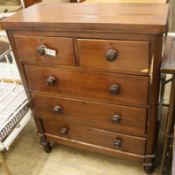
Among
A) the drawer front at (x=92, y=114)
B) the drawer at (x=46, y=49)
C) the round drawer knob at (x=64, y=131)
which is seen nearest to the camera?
the drawer at (x=46, y=49)

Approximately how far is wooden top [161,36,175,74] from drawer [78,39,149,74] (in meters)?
0.07

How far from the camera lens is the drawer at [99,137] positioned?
4.23ft

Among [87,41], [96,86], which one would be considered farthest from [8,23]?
[96,86]

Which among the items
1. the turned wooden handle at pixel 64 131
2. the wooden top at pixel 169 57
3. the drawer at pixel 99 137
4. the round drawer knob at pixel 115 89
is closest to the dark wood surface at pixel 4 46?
the drawer at pixel 99 137

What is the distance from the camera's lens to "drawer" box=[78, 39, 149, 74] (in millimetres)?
929

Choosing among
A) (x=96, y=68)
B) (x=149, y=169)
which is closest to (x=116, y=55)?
(x=96, y=68)

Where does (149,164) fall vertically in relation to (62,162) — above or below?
above

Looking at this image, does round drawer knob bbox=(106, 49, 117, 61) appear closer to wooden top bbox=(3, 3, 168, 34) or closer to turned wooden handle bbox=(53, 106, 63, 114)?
wooden top bbox=(3, 3, 168, 34)

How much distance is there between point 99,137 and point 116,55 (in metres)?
0.57

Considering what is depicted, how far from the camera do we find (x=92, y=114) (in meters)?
1.25

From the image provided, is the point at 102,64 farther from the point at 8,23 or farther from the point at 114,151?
the point at 114,151

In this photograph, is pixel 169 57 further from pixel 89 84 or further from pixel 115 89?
pixel 89 84

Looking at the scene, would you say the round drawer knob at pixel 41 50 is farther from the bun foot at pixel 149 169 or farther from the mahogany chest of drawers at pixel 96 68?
the bun foot at pixel 149 169

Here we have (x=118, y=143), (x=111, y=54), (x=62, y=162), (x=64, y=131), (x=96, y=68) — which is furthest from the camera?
(x=62, y=162)
